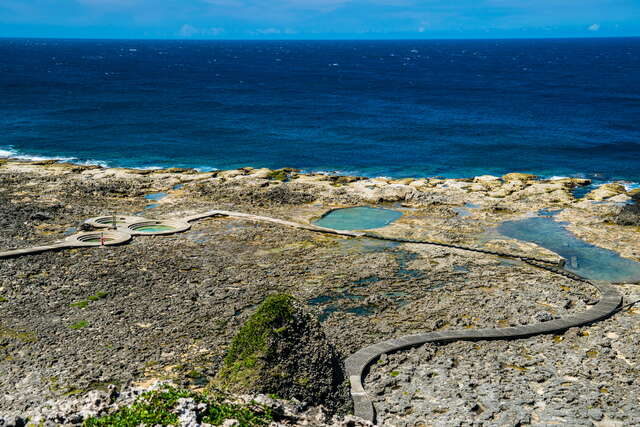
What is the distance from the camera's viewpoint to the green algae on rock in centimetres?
1894

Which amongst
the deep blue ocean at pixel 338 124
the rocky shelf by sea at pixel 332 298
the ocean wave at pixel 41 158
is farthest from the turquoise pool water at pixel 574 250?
the ocean wave at pixel 41 158

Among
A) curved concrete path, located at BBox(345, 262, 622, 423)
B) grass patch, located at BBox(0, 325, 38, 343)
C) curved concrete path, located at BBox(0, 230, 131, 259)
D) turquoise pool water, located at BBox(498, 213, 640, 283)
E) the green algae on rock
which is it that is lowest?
turquoise pool water, located at BBox(498, 213, 640, 283)

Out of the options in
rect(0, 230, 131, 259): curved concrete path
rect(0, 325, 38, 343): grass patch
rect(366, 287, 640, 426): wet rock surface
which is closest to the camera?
rect(366, 287, 640, 426): wet rock surface

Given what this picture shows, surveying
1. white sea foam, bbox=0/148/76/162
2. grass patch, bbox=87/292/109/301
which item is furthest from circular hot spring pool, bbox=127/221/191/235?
white sea foam, bbox=0/148/76/162

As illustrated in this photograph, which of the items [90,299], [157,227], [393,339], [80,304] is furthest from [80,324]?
[157,227]

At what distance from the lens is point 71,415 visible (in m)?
15.5

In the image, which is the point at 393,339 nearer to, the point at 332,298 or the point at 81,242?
the point at 332,298

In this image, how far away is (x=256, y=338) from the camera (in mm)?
19844

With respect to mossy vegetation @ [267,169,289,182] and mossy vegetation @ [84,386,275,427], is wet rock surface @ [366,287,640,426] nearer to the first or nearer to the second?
mossy vegetation @ [84,386,275,427]

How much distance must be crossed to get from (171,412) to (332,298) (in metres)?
16.0

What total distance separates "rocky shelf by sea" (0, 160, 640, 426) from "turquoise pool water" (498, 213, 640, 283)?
1.07 m

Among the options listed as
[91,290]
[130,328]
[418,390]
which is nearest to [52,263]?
[91,290]

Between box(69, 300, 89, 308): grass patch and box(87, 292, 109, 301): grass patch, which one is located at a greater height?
box(87, 292, 109, 301): grass patch

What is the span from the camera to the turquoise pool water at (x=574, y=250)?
115 ft
